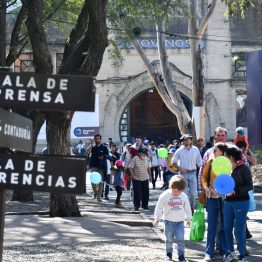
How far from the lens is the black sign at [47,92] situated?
20.5ft

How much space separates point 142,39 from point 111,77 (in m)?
2.66

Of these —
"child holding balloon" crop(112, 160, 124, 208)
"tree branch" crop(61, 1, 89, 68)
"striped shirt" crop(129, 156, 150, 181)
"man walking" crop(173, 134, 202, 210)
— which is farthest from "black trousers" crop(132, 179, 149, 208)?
"tree branch" crop(61, 1, 89, 68)

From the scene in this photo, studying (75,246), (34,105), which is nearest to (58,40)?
(75,246)

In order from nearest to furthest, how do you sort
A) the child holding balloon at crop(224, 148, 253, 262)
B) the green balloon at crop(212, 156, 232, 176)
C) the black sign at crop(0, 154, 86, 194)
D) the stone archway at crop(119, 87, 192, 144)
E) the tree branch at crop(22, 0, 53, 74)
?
the black sign at crop(0, 154, 86, 194), the green balloon at crop(212, 156, 232, 176), the child holding balloon at crop(224, 148, 253, 262), the tree branch at crop(22, 0, 53, 74), the stone archway at crop(119, 87, 192, 144)

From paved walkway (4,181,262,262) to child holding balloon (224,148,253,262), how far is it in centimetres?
70

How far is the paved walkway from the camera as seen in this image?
38.8 ft

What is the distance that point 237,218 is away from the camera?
10312 millimetres

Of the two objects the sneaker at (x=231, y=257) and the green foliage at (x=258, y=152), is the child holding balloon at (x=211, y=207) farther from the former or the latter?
the green foliage at (x=258, y=152)

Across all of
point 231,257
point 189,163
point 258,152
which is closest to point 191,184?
point 189,163

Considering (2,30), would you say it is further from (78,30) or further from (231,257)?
(231,257)

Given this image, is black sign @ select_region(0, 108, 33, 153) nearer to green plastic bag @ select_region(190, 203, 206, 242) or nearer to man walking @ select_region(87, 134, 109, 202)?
green plastic bag @ select_region(190, 203, 206, 242)

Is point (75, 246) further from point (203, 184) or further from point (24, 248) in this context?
point (203, 184)

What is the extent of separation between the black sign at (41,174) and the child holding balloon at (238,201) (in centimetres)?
443

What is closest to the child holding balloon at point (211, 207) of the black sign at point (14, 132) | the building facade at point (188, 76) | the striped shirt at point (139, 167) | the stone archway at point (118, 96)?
the black sign at point (14, 132)
